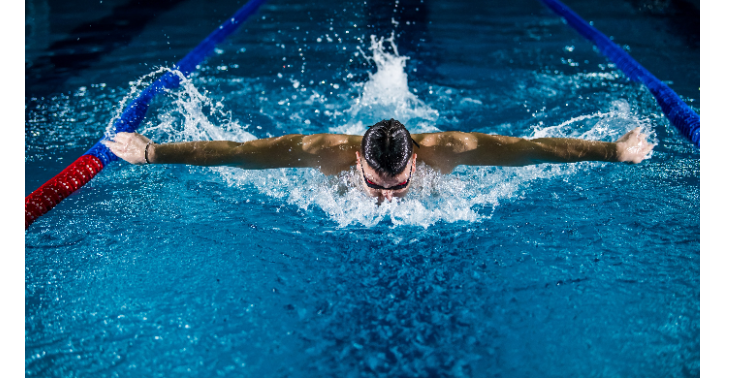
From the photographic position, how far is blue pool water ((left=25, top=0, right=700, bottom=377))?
205 cm

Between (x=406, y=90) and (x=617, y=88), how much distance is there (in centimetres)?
171

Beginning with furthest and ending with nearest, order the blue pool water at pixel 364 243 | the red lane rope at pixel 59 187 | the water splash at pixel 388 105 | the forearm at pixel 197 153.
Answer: the water splash at pixel 388 105
the red lane rope at pixel 59 187
the forearm at pixel 197 153
the blue pool water at pixel 364 243

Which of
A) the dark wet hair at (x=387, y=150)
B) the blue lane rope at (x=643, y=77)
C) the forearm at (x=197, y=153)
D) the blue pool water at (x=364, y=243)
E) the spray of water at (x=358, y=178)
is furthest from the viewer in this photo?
the blue lane rope at (x=643, y=77)

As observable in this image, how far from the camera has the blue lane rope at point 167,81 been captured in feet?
10.2

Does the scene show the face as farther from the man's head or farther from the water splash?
the water splash

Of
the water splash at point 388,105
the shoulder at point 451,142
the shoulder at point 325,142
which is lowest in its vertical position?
the water splash at point 388,105

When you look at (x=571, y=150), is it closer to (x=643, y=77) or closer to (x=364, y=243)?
(x=364, y=243)

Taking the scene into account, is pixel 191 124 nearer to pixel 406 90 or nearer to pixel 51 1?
pixel 406 90

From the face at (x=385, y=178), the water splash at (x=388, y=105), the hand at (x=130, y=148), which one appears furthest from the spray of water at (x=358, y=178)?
the hand at (x=130, y=148)

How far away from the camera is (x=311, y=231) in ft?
8.70

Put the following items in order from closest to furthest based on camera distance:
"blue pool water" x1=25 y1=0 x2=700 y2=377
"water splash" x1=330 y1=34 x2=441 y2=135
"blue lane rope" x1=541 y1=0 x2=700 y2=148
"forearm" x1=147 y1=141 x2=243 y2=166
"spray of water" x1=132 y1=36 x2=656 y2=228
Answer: "blue pool water" x1=25 y1=0 x2=700 y2=377 < "forearm" x1=147 y1=141 x2=243 y2=166 < "spray of water" x1=132 y1=36 x2=656 y2=228 < "blue lane rope" x1=541 y1=0 x2=700 y2=148 < "water splash" x1=330 y1=34 x2=441 y2=135

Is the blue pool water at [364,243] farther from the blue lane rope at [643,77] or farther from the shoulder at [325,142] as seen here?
the shoulder at [325,142]

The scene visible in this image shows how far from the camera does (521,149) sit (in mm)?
2525

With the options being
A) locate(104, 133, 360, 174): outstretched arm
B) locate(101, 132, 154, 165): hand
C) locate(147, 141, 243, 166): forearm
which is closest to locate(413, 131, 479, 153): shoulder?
locate(104, 133, 360, 174): outstretched arm
